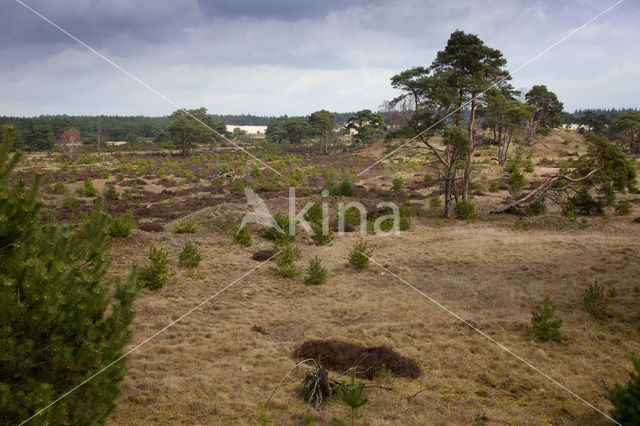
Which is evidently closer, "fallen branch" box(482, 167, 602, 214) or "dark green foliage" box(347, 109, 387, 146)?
"fallen branch" box(482, 167, 602, 214)

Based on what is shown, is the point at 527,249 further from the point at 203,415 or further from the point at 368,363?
the point at 203,415

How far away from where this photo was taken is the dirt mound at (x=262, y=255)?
12.9 meters

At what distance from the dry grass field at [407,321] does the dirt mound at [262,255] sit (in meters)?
0.29

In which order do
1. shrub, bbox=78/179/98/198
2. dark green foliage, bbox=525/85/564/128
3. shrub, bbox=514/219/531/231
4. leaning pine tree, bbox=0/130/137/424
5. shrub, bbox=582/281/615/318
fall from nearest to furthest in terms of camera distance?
leaning pine tree, bbox=0/130/137/424, shrub, bbox=582/281/615/318, shrub, bbox=514/219/531/231, shrub, bbox=78/179/98/198, dark green foliage, bbox=525/85/564/128

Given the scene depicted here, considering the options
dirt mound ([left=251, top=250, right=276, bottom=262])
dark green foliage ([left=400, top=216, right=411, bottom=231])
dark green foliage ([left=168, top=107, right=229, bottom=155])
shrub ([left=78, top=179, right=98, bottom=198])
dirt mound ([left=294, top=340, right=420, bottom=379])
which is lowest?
dirt mound ([left=294, top=340, right=420, bottom=379])

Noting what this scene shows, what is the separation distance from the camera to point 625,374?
5.46 m

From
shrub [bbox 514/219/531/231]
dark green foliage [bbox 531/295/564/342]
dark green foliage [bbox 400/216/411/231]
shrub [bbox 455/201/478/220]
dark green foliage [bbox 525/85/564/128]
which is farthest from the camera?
dark green foliage [bbox 525/85/564/128]

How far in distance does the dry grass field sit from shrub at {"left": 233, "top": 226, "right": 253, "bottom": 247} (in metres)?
0.26

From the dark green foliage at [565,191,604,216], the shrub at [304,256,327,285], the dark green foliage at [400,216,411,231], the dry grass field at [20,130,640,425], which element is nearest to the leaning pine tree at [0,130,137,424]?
the dry grass field at [20,130,640,425]

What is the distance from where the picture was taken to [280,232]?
1511cm

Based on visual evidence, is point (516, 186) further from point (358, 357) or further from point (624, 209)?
point (358, 357)

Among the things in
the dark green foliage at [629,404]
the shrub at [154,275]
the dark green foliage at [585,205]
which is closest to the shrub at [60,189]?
the shrub at [154,275]

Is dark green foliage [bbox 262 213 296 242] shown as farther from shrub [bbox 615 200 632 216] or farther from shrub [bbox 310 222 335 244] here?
shrub [bbox 615 200 632 216]

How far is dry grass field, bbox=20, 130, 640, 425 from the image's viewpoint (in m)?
4.85
